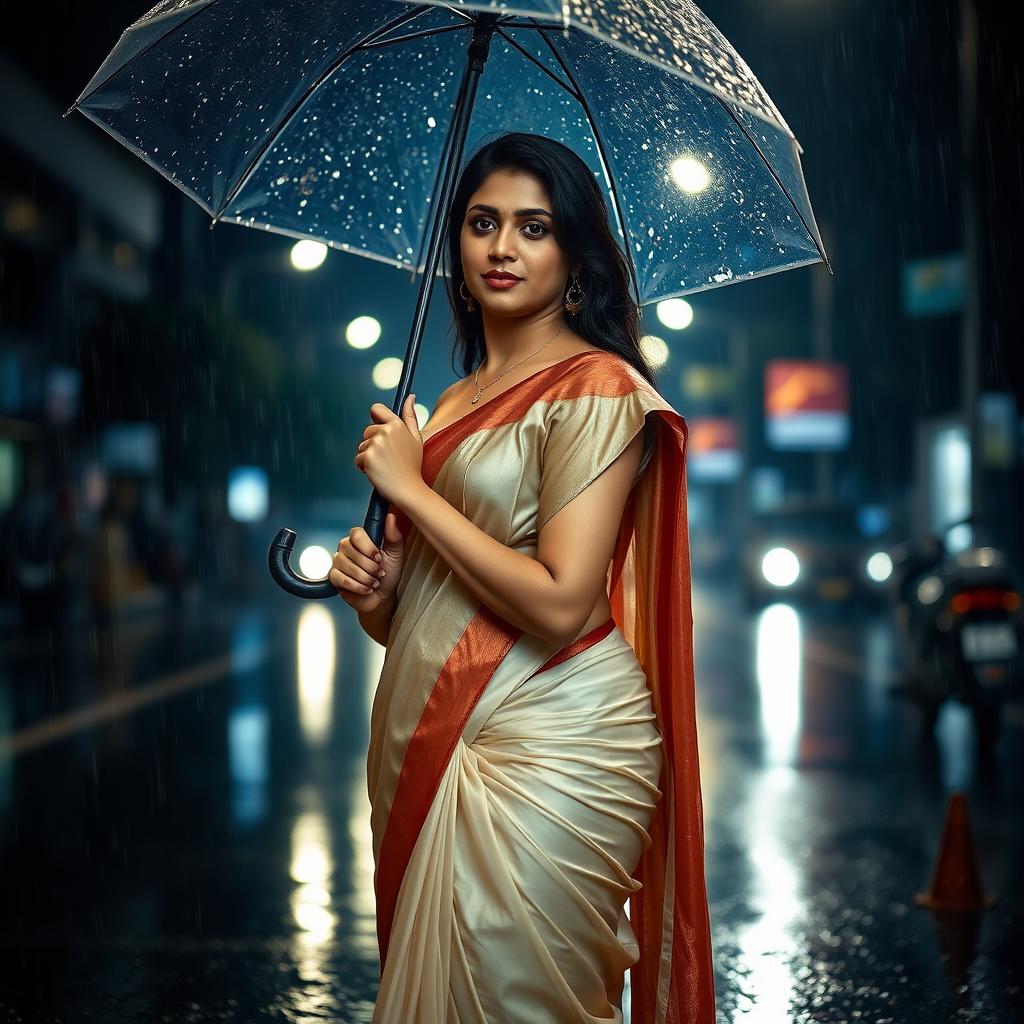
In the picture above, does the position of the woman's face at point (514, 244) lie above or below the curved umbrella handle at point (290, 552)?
above

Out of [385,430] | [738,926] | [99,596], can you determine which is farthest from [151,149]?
[99,596]

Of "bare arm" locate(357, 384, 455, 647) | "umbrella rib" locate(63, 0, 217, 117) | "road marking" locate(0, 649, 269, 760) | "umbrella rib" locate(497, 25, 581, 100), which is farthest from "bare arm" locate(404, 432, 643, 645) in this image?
"road marking" locate(0, 649, 269, 760)

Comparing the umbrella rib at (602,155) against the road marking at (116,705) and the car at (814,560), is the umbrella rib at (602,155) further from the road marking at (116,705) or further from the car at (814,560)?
the car at (814,560)

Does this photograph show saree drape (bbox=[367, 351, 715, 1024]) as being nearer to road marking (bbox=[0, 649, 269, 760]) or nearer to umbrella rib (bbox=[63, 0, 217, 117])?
umbrella rib (bbox=[63, 0, 217, 117])

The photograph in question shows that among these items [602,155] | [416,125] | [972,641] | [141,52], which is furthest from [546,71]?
[972,641]

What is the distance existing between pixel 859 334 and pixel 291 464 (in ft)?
52.6

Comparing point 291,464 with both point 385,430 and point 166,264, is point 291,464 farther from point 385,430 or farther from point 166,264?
point 385,430

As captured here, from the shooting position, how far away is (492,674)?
2.85 m

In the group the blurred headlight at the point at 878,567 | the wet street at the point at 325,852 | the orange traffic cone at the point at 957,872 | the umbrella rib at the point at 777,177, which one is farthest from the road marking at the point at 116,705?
the blurred headlight at the point at 878,567

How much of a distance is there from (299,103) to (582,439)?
146 centimetres

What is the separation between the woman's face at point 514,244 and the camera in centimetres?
296

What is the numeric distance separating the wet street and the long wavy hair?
2.28m

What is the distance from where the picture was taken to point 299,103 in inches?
147

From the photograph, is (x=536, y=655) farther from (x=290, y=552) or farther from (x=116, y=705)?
(x=116, y=705)
